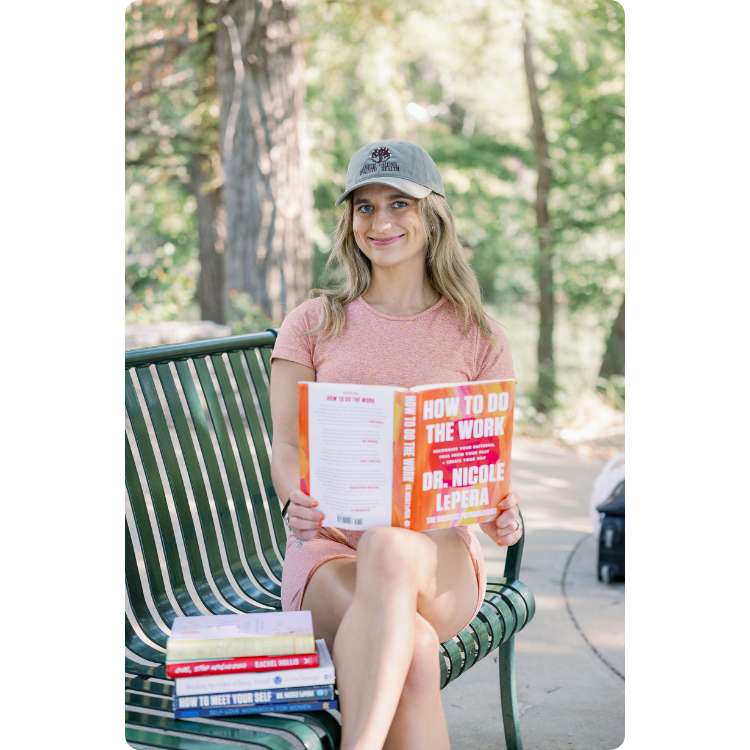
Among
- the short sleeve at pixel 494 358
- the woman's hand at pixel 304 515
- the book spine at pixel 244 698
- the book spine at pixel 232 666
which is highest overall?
the short sleeve at pixel 494 358

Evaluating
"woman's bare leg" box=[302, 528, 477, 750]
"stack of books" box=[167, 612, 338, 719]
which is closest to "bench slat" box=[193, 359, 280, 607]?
"woman's bare leg" box=[302, 528, 477, 750]

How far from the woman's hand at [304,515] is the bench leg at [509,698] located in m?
0.92

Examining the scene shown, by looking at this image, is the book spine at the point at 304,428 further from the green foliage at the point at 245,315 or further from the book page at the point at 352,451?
the green foliage at the point at 245,315

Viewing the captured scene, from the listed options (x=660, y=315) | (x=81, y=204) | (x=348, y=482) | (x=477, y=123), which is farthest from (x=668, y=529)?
(x=477, y=123)

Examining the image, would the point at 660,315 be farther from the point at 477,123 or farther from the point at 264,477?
the point at 477,123

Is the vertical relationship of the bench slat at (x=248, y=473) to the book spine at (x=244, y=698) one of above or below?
above


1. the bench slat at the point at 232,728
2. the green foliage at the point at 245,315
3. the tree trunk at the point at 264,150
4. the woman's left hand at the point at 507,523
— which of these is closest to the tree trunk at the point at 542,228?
the tree trunk at the point at 264,150

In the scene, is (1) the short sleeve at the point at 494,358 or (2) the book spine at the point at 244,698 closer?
(2) the book spine at the point at 244,698

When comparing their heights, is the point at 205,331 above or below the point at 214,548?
above

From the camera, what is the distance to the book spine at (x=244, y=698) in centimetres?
190

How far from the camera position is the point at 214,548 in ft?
8.77

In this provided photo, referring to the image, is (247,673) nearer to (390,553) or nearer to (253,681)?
(253,681)

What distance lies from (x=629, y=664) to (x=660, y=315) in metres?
0.86

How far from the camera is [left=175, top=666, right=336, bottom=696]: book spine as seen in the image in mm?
1901
